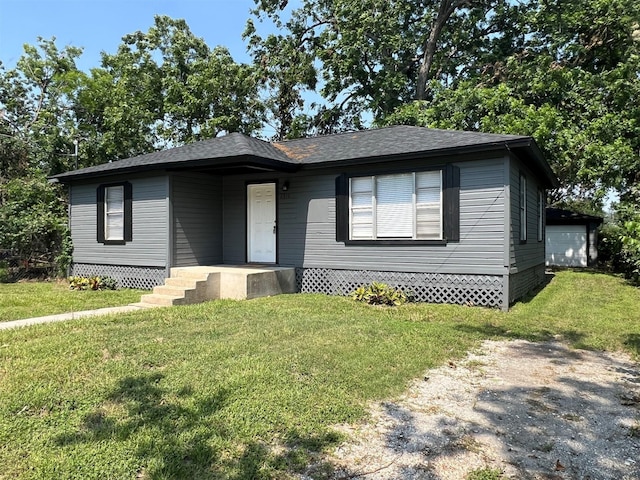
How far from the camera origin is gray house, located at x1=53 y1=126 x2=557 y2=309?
8023mm

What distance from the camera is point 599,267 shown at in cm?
2014

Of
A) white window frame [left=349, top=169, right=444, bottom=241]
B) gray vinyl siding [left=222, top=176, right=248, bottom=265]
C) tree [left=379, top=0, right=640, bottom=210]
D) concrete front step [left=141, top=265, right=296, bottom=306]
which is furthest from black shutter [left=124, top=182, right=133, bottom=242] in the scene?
tree [left=379, top=0, right=640, bottom=210]

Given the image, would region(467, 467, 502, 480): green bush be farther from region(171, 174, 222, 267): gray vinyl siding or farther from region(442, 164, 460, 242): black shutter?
region(171, 174, 222, 267): gray vinyl siding

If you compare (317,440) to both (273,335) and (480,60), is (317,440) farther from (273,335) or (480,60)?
(480,60)

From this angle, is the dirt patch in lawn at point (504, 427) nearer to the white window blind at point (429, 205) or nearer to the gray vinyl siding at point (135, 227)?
the white window blind at point (429, 205)

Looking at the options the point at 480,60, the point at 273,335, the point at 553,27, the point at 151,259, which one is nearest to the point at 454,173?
the point at 273,335

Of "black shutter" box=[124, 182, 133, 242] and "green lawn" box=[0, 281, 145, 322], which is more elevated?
"black shutter" box=[124, 182, 133, 242]

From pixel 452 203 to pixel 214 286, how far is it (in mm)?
4860

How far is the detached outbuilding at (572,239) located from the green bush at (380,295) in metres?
16.1

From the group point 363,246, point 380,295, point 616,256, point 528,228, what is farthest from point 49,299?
point 616,256

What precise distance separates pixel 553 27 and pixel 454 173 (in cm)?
1283

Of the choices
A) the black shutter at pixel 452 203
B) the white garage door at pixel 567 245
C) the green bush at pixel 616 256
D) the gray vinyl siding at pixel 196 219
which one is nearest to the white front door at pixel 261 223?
the gray vinyl siding at pixel 196 219

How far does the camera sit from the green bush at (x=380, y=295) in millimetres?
8188

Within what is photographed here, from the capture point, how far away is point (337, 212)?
937cm
